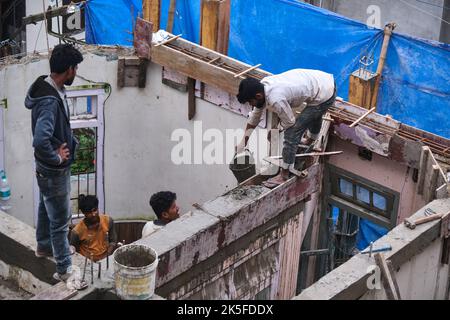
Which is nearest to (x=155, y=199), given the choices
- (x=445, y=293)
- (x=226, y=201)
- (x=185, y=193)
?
(x=226, y=201)

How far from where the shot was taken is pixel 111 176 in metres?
14.3

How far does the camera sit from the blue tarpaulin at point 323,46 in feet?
41.4

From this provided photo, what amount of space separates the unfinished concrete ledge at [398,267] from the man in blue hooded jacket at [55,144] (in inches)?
89.3

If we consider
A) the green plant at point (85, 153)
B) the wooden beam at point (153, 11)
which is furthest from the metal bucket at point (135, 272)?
the wooden beam at point (153, 11)

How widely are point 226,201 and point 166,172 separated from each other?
16.5 ft

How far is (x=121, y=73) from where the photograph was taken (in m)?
13.3

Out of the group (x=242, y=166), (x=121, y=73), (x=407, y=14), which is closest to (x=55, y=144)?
(x=242, y=166)

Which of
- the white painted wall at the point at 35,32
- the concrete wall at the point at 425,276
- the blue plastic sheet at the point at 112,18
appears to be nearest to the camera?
the concrete wall at the point at 425,276

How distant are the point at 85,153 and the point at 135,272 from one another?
7344 millimetres

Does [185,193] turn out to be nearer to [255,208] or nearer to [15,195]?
[15,195]

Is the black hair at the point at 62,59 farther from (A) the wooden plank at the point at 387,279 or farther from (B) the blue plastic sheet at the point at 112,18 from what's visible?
(B) the blue plastic sheet at the point at 112,18

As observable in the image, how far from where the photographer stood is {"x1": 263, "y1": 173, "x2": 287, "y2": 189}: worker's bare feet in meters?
9.58

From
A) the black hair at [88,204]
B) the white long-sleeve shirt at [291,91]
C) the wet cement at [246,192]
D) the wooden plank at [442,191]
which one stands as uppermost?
the white long-sleeve shirt at [291,91]

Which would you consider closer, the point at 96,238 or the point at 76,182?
the point at 96,238
